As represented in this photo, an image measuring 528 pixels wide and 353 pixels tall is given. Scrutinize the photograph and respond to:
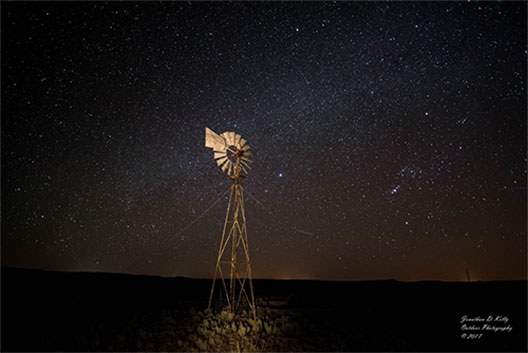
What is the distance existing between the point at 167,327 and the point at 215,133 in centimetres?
594

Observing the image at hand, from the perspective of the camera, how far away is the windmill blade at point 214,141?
9008 mm

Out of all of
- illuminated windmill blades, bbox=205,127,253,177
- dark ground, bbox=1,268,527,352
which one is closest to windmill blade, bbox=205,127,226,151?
illuminated windmill blades, bbox=205,127,253,177

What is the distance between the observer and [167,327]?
8320 millimetres

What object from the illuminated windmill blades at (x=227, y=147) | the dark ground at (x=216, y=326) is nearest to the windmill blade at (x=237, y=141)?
the illuminated windmill blades at (x=227, y=147)

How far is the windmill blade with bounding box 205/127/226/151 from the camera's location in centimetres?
901

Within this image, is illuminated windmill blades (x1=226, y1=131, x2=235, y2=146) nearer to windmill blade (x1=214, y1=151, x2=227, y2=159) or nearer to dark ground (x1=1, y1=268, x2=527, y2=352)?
windmill blade (x1=214, y1=151, x2=227, y2=159)

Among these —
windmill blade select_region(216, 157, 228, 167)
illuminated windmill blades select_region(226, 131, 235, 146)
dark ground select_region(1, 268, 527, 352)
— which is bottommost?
dark ground select_region(1, 268, 527, 352)

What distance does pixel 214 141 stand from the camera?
29.6 ft

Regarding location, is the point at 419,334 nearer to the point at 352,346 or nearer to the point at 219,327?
the point at 352,346

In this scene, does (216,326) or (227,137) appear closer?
(216,326)

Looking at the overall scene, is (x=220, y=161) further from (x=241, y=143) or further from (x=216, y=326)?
(x=216, y=326)

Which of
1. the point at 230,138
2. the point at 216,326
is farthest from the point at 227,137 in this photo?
the point at 216,326

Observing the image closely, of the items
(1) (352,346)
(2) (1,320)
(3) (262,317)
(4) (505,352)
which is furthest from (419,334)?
(2) (1,320)

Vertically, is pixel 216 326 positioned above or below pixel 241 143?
below
